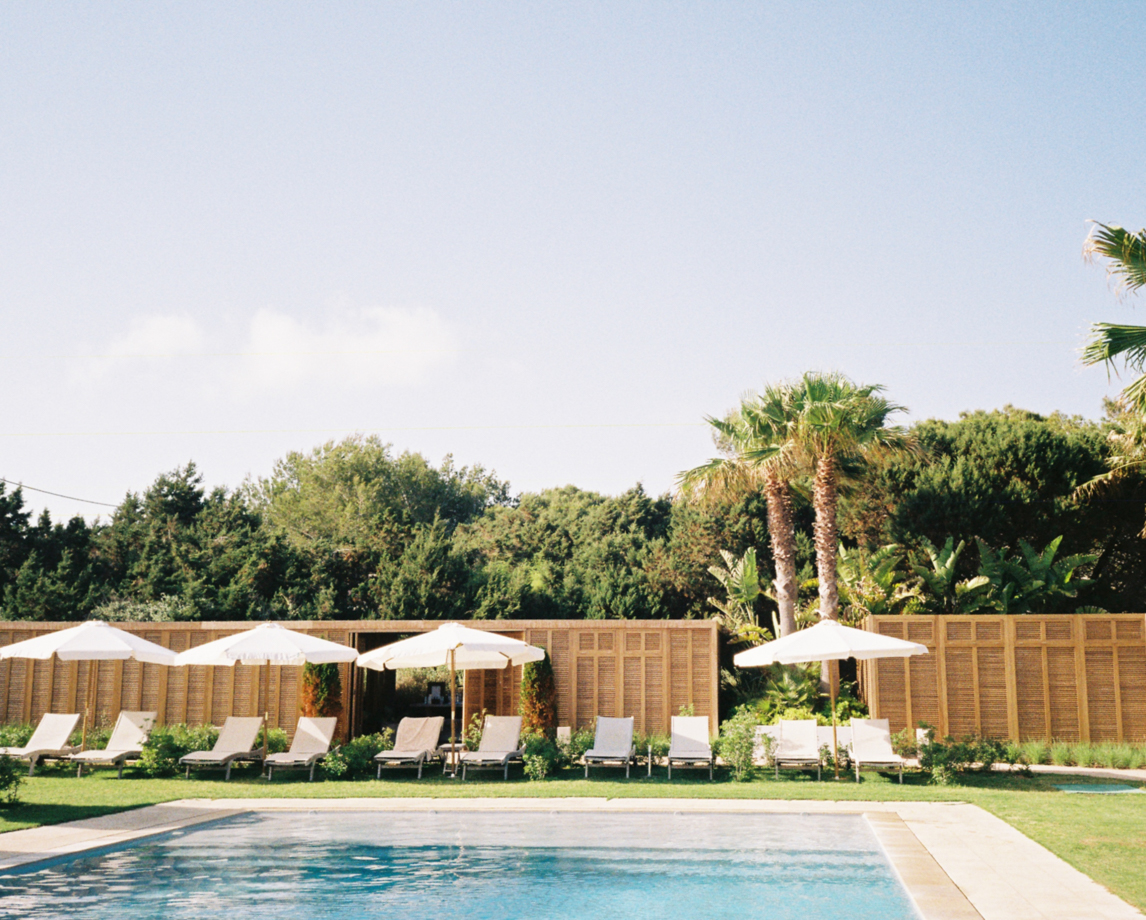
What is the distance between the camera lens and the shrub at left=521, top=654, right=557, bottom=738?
59.7ft

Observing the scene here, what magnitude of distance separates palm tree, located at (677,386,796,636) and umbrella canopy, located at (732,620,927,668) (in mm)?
5566

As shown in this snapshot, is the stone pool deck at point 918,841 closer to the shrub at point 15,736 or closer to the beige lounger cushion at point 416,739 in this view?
the beige lounger cushion at point 416,739

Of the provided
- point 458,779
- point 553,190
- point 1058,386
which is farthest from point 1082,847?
point 1058,386

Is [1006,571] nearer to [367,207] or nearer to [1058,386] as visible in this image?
[1058,386]

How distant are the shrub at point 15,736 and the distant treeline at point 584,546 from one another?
7198mm

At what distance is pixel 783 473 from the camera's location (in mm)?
20172

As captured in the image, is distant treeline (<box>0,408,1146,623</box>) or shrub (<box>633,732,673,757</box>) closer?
Answer: shrub (<box>633,732,673,757</box>)

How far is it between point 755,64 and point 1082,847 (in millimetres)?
11839

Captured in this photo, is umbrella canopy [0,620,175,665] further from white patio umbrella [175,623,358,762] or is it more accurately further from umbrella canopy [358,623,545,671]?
umbrella canopy [358,623,545,671]

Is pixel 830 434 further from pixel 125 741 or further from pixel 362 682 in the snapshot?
pixel 125 741

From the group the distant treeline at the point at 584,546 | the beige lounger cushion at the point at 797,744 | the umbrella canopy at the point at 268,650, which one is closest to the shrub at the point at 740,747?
the beige lounger cushion at the point at 797,744

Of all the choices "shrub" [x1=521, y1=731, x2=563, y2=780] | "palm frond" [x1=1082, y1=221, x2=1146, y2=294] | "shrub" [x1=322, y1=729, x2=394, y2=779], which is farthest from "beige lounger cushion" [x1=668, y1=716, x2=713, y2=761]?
"palm frond" [x1=1082, y1=221, x2=1146, y2=294]

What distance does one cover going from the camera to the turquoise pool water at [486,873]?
766cm

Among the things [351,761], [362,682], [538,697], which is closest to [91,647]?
[351,761]
